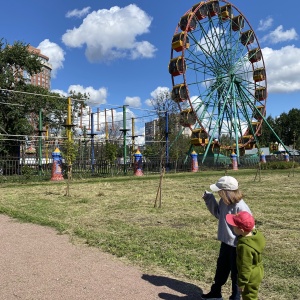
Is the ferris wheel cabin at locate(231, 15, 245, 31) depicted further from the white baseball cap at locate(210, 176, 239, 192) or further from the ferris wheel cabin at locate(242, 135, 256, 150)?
the white baseball cap at locate(210, 176, 239, 192)

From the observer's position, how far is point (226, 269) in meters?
3.94

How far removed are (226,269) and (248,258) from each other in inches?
30.4

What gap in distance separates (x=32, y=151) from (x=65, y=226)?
92.2ft

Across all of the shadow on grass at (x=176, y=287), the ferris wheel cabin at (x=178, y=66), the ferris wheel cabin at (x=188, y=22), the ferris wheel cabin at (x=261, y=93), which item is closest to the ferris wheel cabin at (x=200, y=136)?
the ferris wheel cabin at (x=178, y=66)

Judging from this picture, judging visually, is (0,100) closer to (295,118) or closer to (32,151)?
(32,151)

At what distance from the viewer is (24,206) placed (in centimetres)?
1098

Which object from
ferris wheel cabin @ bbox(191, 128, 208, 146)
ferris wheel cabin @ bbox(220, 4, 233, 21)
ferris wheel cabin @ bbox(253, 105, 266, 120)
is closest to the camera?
ferris wheel cabin @ bbox(191, 128, 208, 146)

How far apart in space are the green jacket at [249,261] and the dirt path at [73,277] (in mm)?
911

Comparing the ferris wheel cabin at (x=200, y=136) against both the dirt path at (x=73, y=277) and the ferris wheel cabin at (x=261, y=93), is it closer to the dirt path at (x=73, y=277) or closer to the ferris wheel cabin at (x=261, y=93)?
the ferris wheel cabin at (x=261, y=93)

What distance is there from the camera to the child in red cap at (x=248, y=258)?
127 inches

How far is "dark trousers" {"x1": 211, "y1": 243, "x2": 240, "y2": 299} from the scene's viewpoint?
3817 mm

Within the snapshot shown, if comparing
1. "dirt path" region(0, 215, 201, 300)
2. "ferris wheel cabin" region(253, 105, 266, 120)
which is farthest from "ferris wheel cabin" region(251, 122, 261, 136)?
"dirt path" region(0, 215, 201, 300)

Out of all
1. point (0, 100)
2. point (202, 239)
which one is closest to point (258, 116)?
point (0, 100)

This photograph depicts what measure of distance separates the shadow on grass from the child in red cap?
2.82ft
